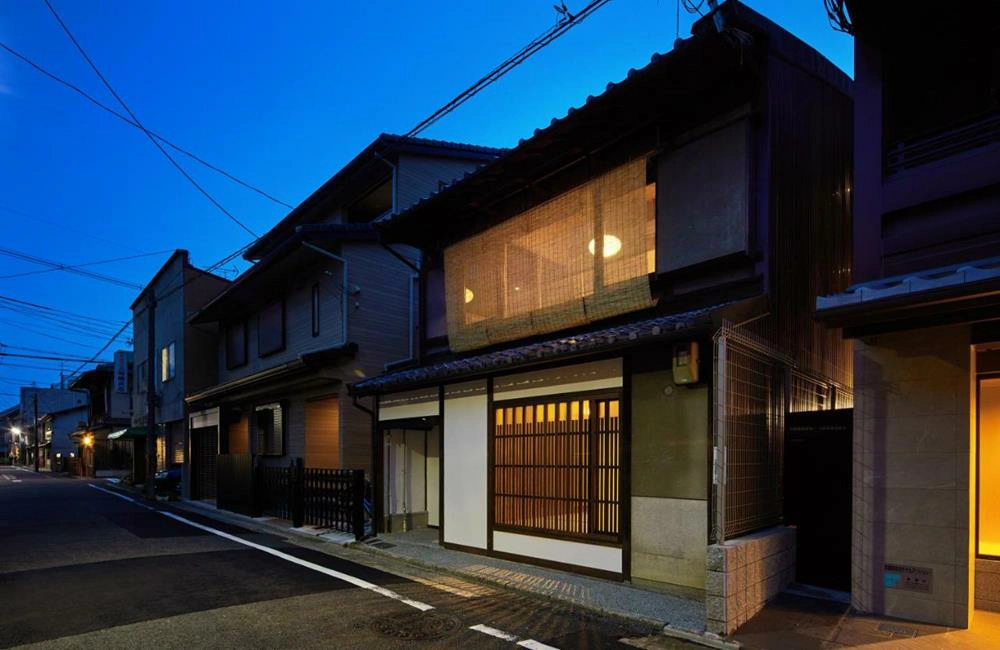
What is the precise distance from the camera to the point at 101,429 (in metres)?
45.1

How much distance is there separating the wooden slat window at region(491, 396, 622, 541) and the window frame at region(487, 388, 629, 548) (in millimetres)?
14

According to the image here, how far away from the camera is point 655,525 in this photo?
7.49m

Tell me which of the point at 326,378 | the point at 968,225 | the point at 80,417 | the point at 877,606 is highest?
the point at 968,225

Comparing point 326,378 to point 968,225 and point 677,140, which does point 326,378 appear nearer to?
point 677,140

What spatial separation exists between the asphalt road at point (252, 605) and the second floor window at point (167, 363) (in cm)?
1563

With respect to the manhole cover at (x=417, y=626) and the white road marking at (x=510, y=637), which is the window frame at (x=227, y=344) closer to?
the manhole cover at (x=417, y=626)

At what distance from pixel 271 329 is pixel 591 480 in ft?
49.0

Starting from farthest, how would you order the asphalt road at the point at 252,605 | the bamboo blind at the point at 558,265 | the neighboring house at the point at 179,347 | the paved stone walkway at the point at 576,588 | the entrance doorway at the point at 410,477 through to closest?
the neighboring house at the point at 179,347 < the entrance doorway at the point at 410,477 < the bamboo blind at the point at 558,265 < the paved stone walkway at the point at 576,588 < the asphalt road at the point at 252,605

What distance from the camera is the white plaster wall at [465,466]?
33.2 feet

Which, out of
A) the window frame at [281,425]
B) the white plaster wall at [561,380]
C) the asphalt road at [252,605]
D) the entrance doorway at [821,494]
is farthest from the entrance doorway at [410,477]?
the entrance doorway at [821,494]

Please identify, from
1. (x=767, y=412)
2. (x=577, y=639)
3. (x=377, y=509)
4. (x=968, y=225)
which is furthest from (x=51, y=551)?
(x=968, y=225)

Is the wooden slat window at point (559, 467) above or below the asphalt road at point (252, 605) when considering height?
above

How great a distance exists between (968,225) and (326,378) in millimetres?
13276

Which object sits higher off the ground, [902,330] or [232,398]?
[902,330]
